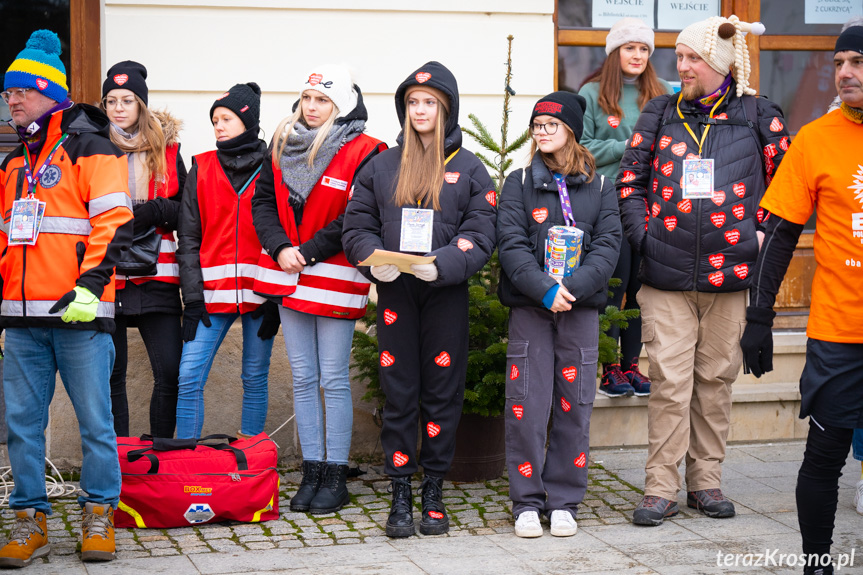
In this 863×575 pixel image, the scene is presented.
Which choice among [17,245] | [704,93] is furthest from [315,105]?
[704,93]

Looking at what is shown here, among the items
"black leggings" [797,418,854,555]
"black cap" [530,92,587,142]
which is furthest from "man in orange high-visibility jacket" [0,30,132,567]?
"black leggings" [797,418,854,555]

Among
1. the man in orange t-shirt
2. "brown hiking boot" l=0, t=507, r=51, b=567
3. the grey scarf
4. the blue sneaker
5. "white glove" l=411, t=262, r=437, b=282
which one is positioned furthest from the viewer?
the blue sneaker

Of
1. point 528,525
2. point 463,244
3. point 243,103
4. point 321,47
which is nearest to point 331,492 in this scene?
point 528,525

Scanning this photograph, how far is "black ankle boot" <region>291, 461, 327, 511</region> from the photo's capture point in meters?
4.86

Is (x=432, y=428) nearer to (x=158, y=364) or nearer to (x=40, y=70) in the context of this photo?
(x=158, y=364)

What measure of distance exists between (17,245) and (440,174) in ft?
6.08

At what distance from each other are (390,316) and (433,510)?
0.92m

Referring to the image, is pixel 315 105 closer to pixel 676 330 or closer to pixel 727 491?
pixel 676 330

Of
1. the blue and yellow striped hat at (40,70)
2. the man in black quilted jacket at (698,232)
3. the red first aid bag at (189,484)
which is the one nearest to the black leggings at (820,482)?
the man in black quilted jacket at (698,232)

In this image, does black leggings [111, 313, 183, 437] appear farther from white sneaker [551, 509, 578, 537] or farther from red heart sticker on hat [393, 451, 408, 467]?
white sneaker [551, 509, 578, 537]

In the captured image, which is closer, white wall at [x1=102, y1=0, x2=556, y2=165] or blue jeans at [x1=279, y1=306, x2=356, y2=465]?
blue jeans at [x1=279, y1=306, x2=356, y2=465]

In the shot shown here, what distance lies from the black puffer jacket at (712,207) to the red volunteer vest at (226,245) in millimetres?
1938

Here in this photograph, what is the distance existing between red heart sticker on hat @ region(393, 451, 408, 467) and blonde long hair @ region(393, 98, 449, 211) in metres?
1.17

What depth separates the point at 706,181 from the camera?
4.56 meters
